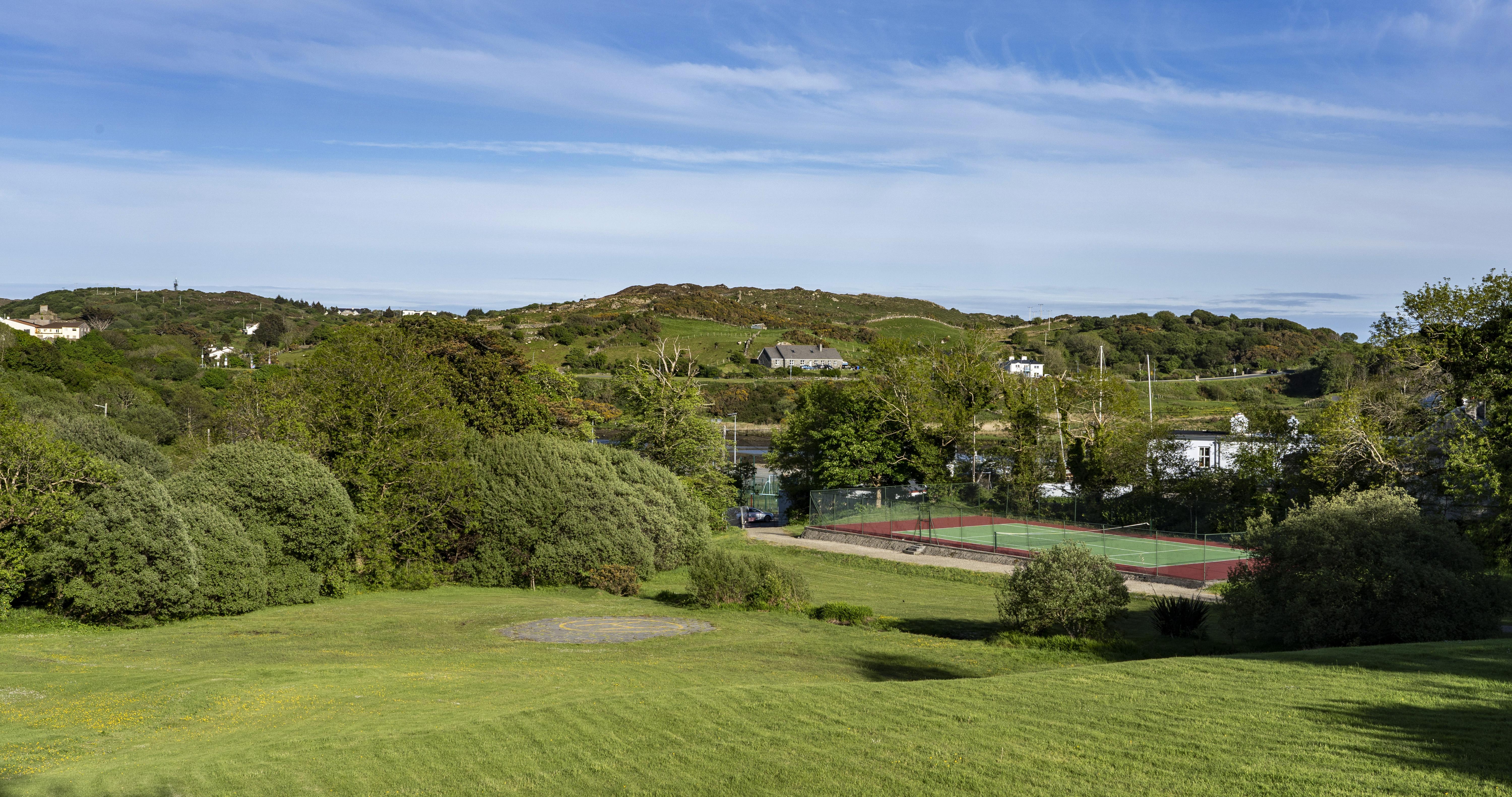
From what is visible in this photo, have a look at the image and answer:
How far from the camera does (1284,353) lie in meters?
159

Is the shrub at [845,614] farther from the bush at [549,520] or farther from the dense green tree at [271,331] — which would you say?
the dense green tree at [271,331]

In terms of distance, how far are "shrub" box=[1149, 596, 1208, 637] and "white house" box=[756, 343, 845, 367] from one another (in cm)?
11752

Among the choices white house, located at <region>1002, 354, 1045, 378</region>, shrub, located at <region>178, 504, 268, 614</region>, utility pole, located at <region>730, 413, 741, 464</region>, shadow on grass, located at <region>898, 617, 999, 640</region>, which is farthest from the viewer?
white house, located at <region>1002, 354, 1045, 378</region>

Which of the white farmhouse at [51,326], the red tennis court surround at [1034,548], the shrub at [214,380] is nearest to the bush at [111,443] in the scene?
the red tennis court surround at [1034,548]

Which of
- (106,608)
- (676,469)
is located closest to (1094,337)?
(676,469)

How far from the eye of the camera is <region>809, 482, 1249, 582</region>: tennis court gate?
32.1 meters

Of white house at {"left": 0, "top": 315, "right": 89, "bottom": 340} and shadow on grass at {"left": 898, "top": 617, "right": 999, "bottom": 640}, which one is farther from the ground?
white house at {"left": 0, "top": 315, "right": 89, "bottom": 340}

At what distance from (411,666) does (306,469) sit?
12.4 meters

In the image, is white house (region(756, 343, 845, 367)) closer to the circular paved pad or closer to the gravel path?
the gravel path

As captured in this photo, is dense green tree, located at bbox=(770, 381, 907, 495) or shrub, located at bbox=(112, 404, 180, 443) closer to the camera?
dense green tree, located at bbox=(770, 381, 907, 495)

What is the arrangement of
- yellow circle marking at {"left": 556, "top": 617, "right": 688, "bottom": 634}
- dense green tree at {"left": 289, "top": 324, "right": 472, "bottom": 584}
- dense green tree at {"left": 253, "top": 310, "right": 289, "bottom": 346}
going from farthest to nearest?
dense green tree at {"left": 253, "top": 310, "right": 289, "bottom": 346} → dense green tree at {"left": 289, "top": 324, "right": 472, "bottom": 584} → yellow circle marking at {"left": 556, "top": 617, "right": 688, "bottom": 634}

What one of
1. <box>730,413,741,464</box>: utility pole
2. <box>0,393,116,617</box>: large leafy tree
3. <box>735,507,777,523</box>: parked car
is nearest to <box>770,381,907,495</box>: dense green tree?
<box>735,507,777,523</box>: parked car

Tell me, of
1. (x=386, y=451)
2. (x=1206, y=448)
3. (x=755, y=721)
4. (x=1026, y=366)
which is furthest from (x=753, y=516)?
(x=1026, y=366)

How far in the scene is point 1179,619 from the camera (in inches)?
779
